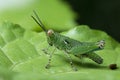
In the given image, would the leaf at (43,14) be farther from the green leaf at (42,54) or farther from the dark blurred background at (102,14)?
the dark blurred background at (102,14)

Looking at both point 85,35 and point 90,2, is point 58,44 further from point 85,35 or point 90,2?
point 90,2

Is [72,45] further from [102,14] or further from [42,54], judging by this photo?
[102,14]

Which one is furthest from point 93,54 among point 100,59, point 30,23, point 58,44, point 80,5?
point 80,5

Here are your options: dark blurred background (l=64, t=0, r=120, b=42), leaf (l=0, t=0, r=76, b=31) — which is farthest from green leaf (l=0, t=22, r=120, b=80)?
dark blurred background (l=64, t=0, r=120, b=42)

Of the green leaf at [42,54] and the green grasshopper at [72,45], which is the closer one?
the green leaf at [42,54]

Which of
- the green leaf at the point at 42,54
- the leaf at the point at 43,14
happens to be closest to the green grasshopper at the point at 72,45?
the green leaf at the point at 42,54

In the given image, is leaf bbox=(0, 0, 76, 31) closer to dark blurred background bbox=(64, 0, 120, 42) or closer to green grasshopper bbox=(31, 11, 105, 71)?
green grasshopper bbox=(31, 11, 105, 71)

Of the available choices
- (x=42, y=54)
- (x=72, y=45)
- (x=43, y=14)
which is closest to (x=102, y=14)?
(x=43, y=14)
